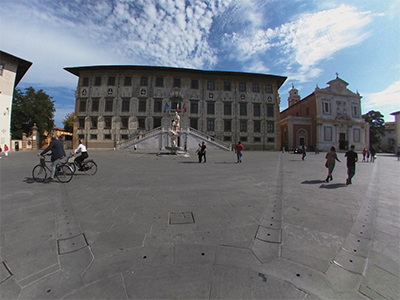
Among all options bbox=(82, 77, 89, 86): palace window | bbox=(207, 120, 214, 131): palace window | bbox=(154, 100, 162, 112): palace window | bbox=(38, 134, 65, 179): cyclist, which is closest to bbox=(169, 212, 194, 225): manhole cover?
bbox=(38, 134, 65, 179): cyclist

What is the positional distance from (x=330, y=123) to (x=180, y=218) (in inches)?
1633

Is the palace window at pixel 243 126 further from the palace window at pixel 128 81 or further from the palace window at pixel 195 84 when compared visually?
the palace window at pixel 128 81

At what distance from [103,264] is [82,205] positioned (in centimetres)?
221

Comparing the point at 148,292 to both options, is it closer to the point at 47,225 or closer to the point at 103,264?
the point at 103,264

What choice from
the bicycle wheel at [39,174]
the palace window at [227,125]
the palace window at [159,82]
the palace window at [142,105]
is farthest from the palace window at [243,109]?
the bicycle wheel at [39,174]

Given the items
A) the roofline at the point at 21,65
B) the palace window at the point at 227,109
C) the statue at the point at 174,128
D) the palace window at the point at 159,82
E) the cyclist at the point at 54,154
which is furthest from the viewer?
the palace window at the point at 227,109

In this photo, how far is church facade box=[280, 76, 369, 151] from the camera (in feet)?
111

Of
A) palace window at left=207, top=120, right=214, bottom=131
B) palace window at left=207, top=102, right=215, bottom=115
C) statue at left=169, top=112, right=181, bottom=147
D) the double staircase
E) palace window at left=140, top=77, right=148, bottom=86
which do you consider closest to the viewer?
statue at left=169, top=112, right=181, bottom=147

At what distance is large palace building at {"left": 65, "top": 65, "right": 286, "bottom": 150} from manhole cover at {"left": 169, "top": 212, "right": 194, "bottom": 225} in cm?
2427

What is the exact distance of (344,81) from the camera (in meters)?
36.0

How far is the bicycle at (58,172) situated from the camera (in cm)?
552

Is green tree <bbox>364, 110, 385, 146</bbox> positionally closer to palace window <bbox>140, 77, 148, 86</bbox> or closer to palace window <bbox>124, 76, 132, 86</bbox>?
palace window <bbox>140, 77, 148, 86</bbox>

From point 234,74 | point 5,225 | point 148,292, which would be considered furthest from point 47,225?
point 234,74

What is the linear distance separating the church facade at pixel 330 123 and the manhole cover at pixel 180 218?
117 ft
